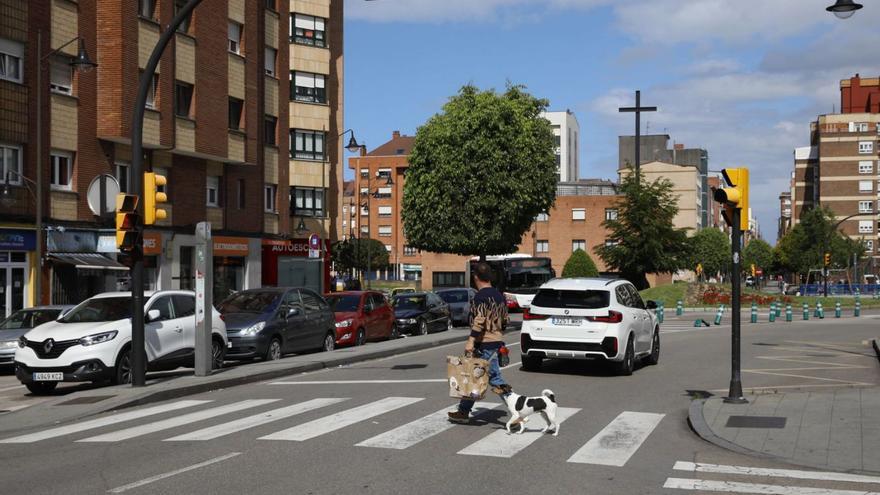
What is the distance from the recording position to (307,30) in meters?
49.4

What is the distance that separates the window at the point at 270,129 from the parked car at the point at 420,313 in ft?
44.2

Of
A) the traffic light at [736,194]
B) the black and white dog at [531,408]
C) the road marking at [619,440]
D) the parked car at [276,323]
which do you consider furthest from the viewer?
the parked car at [276,323]

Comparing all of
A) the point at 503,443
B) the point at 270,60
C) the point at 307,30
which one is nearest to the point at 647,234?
the point at 270,60

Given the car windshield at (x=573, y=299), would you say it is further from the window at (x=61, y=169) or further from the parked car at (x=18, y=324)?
the window at (x=61, y=169)

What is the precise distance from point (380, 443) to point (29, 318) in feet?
44.5

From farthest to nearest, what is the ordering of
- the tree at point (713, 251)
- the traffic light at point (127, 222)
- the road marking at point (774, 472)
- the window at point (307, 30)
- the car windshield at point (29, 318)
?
1. the tree at point (713, 251)
2. the window at point (307, 30)
3. the car windshield at point (29, 318)
4. the traffic light at point (127, 222)
5. the road marking at point (774, 472)

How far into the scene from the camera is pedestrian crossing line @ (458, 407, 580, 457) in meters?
9.11

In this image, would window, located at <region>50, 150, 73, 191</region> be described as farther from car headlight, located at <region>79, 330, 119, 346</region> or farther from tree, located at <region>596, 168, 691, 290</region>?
tree, located at <region>596, 168, 691, 290</region>

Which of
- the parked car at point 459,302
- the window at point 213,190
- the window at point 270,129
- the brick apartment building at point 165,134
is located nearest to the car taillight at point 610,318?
the brick apartment building at point 165,134

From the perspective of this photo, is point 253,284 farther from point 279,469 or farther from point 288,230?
point 279,469

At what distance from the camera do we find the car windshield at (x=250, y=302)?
20.3 meters

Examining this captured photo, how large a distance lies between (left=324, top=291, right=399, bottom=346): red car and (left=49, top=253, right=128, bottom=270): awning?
23.6 ft

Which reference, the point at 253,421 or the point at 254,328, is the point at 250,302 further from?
the point at 253,421

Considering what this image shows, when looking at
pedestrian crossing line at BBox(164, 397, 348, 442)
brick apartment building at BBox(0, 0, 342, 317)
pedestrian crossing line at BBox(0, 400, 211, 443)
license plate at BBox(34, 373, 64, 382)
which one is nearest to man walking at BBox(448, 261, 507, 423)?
pedestrian crossing line at BBox(164, 397, 348, 442)
